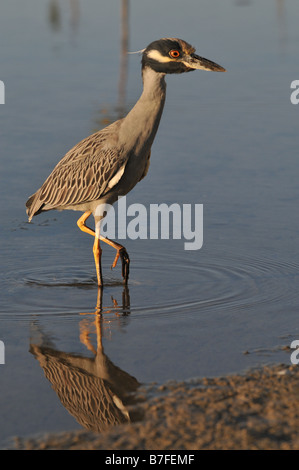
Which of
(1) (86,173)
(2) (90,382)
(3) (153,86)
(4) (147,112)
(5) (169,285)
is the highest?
(3) (153,86)

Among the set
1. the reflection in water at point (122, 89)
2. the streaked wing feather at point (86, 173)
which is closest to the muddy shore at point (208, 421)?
the streaked wing feather at point (86, 173)

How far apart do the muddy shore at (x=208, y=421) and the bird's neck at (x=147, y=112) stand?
8.97 ft

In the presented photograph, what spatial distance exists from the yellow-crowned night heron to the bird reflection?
148cm

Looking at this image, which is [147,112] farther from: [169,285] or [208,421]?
[208,421]

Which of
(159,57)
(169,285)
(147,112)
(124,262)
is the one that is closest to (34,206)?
(124,262)

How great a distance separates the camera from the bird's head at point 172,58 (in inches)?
303

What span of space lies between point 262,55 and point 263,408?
13.2 m

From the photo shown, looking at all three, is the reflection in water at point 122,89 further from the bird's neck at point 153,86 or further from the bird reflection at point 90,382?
the bird reflection at point 90,382

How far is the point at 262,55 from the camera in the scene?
692 inches

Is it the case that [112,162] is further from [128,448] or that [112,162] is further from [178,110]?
[178,110]

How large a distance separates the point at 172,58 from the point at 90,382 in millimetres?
3140

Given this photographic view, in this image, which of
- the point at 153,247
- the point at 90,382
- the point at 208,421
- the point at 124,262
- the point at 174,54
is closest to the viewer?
the point at 208,421

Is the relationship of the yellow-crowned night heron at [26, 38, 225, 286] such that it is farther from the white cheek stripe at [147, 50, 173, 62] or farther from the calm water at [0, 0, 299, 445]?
the calm water at [0, 0, 299, 445]

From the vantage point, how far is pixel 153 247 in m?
8.77
